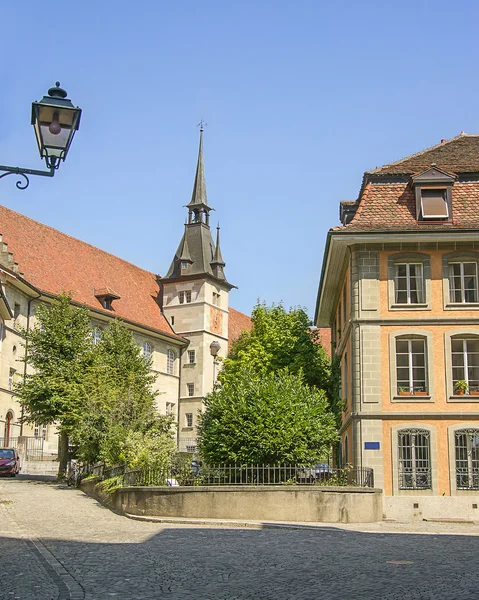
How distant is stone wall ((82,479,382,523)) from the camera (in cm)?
2098

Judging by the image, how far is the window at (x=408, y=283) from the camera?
28.2 meters

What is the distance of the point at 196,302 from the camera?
2785 inches

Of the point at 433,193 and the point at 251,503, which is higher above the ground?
the point at 433,193

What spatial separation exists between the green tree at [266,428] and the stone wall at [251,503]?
3832 millimetres

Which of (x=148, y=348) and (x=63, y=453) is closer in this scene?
(x=63, y=453)

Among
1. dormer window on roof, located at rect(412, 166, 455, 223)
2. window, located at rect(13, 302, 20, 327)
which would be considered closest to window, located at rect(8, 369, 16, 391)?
window, located at rect(13, 302, 20, 327)

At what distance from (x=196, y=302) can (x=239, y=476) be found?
48.8 m

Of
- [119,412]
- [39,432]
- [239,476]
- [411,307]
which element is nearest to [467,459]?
[411,307]

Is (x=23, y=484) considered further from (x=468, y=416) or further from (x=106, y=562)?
(x=106, y=562)

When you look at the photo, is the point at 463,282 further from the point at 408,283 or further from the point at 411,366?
the point at 411,366

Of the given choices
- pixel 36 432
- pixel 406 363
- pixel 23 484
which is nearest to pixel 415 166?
pixel 406 363

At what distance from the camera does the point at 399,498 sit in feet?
85.9

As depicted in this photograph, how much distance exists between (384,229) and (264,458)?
8.41 m

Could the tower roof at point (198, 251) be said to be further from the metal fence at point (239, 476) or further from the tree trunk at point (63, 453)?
the metal fence at point (239, 476)
